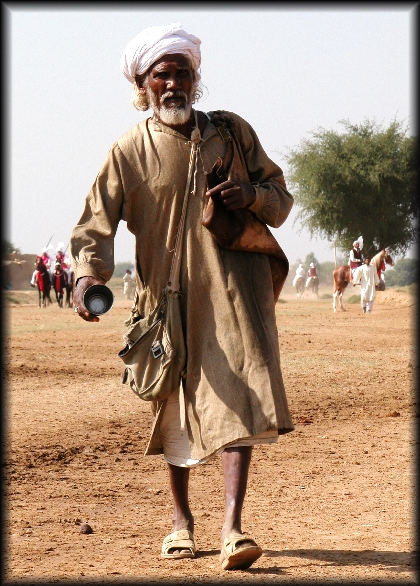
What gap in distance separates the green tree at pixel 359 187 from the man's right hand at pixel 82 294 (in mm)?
46255

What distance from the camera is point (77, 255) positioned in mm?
5363

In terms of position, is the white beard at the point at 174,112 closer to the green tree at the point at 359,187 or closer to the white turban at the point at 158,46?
the white turban at the point at 158,46

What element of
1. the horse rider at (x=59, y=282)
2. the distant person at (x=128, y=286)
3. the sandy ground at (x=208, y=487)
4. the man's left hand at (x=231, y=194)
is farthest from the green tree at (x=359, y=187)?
the man's left hand at (x=231, y=194)

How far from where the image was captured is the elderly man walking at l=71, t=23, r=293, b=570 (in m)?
5.18

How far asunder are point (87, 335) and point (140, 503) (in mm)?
14095

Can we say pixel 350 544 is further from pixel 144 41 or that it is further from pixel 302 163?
pixel 302 163

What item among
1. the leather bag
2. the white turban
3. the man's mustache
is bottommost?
the leather bag

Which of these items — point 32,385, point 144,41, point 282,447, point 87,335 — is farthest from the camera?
point 87,335

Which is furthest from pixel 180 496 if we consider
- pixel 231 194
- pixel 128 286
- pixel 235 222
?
pixel 128 286

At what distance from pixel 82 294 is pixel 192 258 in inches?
21.2

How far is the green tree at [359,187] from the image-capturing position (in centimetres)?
5144

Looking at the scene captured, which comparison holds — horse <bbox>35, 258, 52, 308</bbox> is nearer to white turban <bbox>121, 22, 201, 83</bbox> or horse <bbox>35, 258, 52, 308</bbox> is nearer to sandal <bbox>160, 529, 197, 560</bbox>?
white turban <bbox>121, 22, 201, 83</bbox>

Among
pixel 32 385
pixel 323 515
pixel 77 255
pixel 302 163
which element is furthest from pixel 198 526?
pixel 302 163

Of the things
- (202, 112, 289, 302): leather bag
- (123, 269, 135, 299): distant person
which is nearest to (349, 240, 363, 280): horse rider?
Answer: (123, 269, 135, 299): distant person
